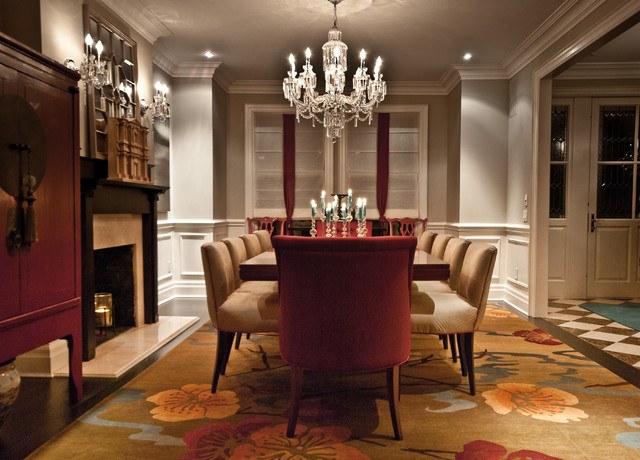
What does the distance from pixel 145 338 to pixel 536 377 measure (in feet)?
8.73

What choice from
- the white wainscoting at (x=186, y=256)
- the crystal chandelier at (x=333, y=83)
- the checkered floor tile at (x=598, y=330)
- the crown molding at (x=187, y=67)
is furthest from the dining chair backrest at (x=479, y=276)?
the crown molding at (x=187, y=67)

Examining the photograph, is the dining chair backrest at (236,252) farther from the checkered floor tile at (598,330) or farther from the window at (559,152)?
the window at (559,152)

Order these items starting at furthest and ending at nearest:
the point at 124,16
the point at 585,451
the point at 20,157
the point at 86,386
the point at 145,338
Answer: the point at 124,16 → the point at 145,338 → the point at 86,386 → the point at 20,157 → the point at 585,451

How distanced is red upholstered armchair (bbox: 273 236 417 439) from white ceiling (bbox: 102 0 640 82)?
2567mm

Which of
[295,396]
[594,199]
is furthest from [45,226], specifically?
[594,199]

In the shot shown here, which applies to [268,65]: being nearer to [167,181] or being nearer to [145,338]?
[167,181]

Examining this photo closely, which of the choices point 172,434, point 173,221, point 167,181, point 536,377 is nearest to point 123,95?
point 167,181

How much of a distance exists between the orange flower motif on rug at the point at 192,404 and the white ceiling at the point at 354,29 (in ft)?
9.39

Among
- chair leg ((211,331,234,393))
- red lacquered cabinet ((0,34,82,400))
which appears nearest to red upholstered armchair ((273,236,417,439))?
chair leg ((211,331,234,393))

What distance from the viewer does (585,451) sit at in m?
1.86

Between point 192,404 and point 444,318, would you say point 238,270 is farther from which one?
point 444,318

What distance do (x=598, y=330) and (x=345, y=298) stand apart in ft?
10.2

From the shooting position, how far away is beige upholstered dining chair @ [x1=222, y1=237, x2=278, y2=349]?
282 cm

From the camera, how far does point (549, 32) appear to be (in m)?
4.11
